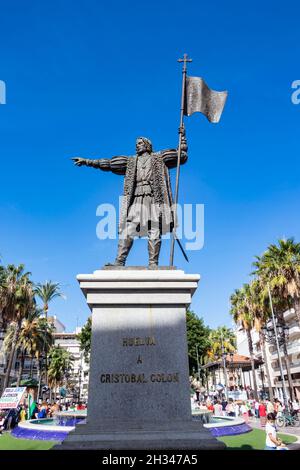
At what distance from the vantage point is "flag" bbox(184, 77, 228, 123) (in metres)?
7.71

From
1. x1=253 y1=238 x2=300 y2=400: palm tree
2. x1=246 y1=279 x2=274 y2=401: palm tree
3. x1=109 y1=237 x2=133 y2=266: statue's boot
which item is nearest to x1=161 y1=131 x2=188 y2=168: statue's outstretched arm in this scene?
x1=109 y1=237 x2=133 y2=266: statue's boot

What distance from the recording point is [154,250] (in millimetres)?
6113

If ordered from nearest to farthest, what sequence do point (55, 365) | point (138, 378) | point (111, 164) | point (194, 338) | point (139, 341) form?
point (138, 378) < point (139, 341) < point (111, 164) < point (194, 338) < point (55, 365)

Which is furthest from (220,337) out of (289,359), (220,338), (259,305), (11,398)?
(11,398)

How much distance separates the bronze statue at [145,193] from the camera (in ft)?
20.5

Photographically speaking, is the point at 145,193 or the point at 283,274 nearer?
the point at 145,193

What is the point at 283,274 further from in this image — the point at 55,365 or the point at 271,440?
the point at 55,365

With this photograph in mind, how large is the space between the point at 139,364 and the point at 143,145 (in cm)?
386

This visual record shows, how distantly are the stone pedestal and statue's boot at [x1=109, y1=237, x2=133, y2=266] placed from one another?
14.0 inches

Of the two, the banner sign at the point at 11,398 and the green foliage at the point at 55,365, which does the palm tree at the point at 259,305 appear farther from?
the green foliage at the point at 55,365

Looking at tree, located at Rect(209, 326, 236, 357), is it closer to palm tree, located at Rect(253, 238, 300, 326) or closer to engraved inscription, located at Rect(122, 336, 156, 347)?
palm tree, located at Rect(253, 238, 300, 326)
